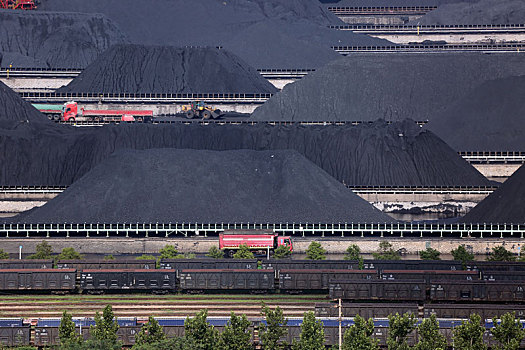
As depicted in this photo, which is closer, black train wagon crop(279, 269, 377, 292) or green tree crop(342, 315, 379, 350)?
green tree crop(342, 315, 379, 350)

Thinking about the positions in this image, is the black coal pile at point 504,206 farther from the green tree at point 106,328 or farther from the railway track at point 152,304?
the green tree at point 106,328

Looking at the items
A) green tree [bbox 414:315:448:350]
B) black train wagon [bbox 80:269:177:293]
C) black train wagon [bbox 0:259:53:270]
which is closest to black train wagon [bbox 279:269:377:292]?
black train wagon [bbox 80:269:177:293]

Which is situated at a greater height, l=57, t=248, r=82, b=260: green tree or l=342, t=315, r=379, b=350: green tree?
l=57, t=248, r=82, b=260: green tree

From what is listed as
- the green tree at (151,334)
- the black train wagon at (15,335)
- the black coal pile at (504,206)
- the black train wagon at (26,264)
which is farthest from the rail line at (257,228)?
the green tree at (151,334)

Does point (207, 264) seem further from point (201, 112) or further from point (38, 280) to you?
point (201, 112)

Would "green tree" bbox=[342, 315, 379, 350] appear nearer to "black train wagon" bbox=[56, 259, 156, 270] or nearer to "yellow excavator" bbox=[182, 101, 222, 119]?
"black train wagon" bbox=[56, 259, 156, 270]

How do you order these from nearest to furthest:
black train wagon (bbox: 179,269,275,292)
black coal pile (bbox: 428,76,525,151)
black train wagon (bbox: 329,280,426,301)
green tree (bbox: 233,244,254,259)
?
black train wagon (bbox: 329,280,426,301) < black train wagon (bbox: 179,269,275,292) < green tree (bbox: 233,244,254,259) < black coal pile (bbox: 428,76,525,151)
